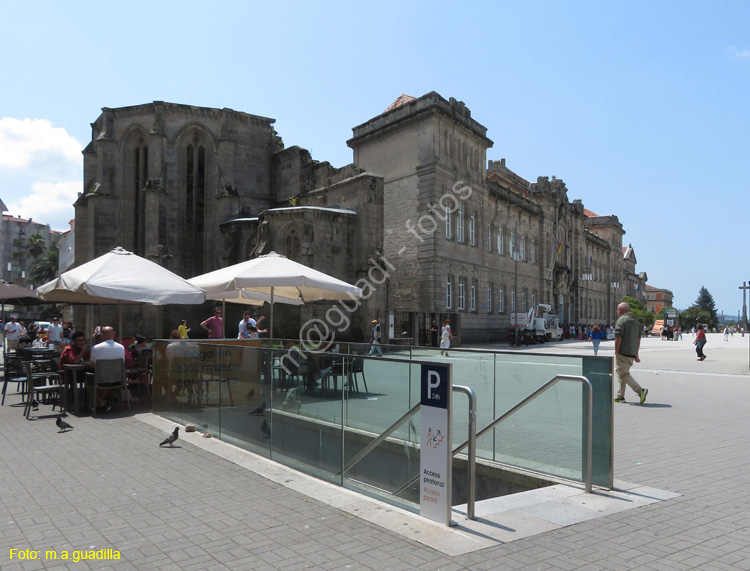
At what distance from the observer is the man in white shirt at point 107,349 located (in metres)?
9.63

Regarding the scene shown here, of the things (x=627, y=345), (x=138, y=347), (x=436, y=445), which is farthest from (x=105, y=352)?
(x=627, y=345)

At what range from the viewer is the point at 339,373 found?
232 inches

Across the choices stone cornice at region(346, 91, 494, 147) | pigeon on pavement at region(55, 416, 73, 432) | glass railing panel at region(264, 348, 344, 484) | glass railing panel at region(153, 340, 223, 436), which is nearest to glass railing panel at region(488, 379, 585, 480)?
glass railing panel at region(264, 348, 344, 484)

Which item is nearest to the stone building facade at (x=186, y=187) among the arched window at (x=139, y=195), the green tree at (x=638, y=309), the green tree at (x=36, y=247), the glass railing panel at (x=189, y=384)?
the arched window at (x=139, y=195)

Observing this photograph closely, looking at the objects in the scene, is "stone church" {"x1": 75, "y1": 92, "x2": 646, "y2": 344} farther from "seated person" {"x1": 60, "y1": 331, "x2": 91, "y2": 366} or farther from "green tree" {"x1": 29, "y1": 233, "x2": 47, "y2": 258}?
"green tree" {"x1": 29, "y1": 233, "x2": 47, "y2": 258}

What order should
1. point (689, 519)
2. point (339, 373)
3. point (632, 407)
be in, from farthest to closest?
1. point (632, 407)
2. point (339, 373)
3. point (689, 519)

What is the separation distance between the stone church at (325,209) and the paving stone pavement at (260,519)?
21.7 m

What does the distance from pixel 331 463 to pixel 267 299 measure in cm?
1028

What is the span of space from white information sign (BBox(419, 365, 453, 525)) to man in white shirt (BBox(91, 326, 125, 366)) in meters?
7.13

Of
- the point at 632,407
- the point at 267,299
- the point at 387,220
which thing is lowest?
the point at 632,407

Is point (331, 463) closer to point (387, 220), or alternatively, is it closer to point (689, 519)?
point (689, 519)

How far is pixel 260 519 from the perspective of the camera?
180 inches

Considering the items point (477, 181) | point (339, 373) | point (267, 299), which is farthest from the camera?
point (477, 181)

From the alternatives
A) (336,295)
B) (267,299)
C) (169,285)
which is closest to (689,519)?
(169,285)
